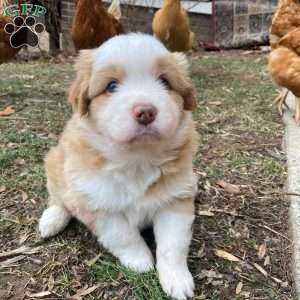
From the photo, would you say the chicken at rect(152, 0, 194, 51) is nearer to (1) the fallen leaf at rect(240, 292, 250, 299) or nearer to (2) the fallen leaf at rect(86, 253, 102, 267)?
(2) the fallen leaf at rect(86, 253, 102, 267)

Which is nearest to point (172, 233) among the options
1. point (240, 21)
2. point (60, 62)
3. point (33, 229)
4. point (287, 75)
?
point (33, 229)

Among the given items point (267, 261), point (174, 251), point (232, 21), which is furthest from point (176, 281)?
point (232, 21)

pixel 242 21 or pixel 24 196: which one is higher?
pixel 242 21

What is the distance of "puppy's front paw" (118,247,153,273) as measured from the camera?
2.11 meters

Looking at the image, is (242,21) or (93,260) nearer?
(93,260)

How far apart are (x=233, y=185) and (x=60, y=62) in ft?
16.2

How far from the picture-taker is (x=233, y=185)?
2.99m

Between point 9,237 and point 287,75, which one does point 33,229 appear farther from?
point 287,75

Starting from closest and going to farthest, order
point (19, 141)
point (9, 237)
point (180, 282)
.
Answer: point (180, 282), point (9, 237), point (19, 141)

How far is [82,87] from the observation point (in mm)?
1984

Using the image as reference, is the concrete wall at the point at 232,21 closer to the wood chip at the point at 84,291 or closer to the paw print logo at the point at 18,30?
the paw print logo at the point at 18,30

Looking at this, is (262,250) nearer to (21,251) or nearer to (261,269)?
(261,269)

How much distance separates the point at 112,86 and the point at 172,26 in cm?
428

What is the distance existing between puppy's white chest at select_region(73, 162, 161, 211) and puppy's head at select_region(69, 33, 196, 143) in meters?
0.22
